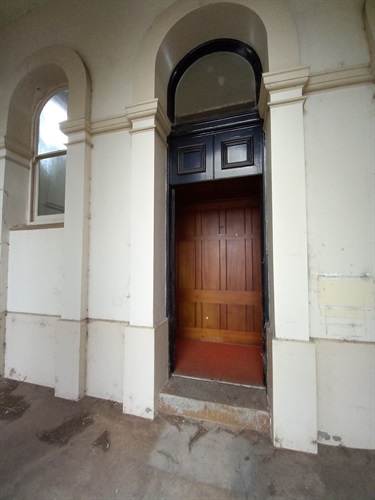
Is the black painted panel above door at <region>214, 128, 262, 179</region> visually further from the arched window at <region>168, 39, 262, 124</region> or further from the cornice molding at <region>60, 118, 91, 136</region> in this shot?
the cornice molding at <region>60, 118, 91, 136</region>

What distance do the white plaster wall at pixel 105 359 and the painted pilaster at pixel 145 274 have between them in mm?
182

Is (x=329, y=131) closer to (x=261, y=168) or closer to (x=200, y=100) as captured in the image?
(x=261, y=168)

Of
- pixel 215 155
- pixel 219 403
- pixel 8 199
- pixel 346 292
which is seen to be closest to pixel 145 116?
pixel 215 155

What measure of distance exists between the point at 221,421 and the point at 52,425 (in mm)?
1457

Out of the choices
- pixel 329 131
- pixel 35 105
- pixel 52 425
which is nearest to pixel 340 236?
pixel 329 131

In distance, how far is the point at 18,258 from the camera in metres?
2.71

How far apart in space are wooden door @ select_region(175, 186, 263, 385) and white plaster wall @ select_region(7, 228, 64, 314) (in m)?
1.86

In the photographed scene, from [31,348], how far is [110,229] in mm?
1749

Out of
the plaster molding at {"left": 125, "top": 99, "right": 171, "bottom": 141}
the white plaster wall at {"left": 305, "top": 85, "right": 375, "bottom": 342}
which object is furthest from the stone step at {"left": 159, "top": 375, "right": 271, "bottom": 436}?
the plaster molding at {"left": 125, "top": 99, "right": 171, "bottom": 141}

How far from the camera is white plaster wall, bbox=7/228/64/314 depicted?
2521 mm

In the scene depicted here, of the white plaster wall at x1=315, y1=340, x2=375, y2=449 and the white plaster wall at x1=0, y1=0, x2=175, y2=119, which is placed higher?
the white plaster wall at x1=0, y1=0, x2=175, y2=119

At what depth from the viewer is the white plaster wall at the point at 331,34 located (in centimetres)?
178

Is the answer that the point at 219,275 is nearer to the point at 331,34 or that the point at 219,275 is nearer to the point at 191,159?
the point at 191,159

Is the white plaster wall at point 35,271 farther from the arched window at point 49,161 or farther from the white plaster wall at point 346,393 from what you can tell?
the white plaster wall at point 346,393
